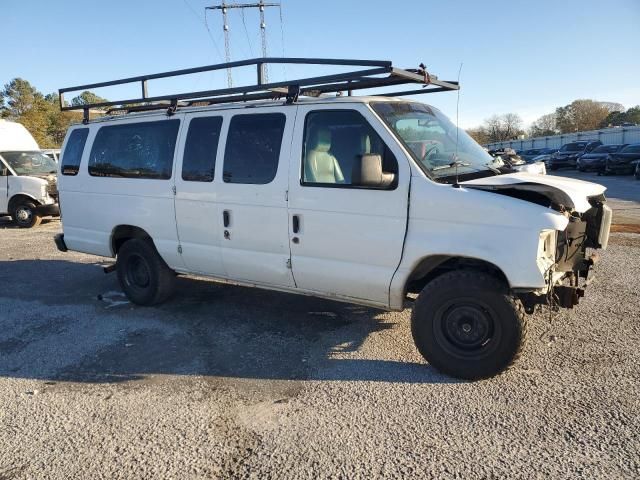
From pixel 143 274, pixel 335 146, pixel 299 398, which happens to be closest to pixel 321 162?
pixel 335 146

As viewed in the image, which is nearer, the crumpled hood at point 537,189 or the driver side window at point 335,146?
the crumpled hood at point 537,189

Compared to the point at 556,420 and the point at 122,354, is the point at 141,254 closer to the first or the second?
the point at 122,354

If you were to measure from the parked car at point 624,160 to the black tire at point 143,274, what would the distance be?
27931 mm

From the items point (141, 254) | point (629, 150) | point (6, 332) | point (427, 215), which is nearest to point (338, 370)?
point (427, 215)

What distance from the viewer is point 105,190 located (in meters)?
5.89

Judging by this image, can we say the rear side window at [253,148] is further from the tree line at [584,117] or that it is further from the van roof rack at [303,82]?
the tree line at [584,117]

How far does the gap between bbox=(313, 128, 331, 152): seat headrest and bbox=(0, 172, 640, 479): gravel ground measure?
71.8 inches

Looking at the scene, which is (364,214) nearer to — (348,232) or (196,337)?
(348,232)

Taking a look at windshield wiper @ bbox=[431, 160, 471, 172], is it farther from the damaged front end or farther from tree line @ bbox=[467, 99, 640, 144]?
tree line @ bbox=[467, 99, 640, 144]

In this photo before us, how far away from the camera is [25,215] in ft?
42.7

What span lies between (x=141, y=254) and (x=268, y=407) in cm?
300

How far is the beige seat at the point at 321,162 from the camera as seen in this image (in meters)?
4.29

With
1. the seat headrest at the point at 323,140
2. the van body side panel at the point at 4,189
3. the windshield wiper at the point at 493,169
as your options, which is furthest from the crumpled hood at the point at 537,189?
the van body side panel at the point at 4,189

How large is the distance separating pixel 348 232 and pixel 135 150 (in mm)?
2956
